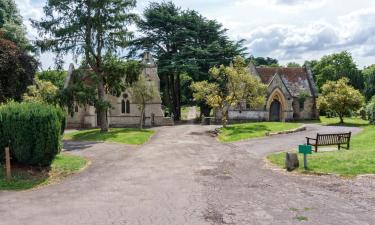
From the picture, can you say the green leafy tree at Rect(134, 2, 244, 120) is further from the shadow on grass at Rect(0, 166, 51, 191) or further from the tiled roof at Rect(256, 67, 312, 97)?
the shadow on grass at Rect(0, 166, 51, 191)

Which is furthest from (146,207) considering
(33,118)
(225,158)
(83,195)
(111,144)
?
(111,144)

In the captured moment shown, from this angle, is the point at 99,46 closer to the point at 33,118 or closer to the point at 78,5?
the point at 78,5

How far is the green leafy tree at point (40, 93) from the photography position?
32.9 metres

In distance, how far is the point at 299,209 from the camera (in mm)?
11297

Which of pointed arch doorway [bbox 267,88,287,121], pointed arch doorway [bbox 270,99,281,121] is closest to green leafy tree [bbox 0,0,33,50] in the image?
pointed arch doorway [bbox 267,88,287,121]

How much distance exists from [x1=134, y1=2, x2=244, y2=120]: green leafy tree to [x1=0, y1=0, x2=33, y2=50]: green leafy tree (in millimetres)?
15654

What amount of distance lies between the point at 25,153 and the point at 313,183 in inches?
478

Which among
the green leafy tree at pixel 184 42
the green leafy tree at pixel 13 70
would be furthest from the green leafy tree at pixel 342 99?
the green leafy tree at pixel 13 70

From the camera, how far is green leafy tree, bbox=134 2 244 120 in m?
52.4

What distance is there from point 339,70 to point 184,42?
141 ft

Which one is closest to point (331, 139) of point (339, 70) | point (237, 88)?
point (237, 88)

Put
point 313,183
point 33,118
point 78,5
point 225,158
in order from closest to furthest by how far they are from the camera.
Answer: point 313,183 < point 33,118 < point 225,158 < point 78,5

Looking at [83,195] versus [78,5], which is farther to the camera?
[78,5]

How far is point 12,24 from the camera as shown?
147ft
